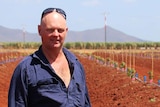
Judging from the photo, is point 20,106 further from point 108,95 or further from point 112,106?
point 108,95

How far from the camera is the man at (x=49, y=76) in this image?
3.02m

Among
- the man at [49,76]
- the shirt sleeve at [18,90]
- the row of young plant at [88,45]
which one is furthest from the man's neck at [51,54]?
the row of young plant at [88,45]

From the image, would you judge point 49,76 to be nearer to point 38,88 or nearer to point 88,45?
point 38,88

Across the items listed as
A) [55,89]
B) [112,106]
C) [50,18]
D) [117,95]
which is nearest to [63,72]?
[55,89]

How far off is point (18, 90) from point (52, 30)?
0.49 meters

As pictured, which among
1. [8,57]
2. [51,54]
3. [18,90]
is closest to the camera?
[18,90]

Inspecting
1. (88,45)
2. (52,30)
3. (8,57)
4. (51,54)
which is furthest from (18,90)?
(88,45)

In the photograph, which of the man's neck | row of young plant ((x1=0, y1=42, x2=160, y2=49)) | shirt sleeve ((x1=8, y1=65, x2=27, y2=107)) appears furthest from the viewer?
row of young plant ((x1=0, y1=42, x2=160, y2=49))

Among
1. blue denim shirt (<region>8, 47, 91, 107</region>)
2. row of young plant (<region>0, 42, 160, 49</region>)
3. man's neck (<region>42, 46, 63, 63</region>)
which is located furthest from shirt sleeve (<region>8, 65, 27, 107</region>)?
row of young plant (<region>0, 42, 160, 49</region>)

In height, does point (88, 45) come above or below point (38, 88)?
below

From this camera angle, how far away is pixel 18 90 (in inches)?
119

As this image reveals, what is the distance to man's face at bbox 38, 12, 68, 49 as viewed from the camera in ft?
10.2

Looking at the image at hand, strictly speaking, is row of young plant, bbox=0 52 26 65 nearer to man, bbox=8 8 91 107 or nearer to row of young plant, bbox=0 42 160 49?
man, bbox=8 8 91 107

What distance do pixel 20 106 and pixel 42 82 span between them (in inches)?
8.9
